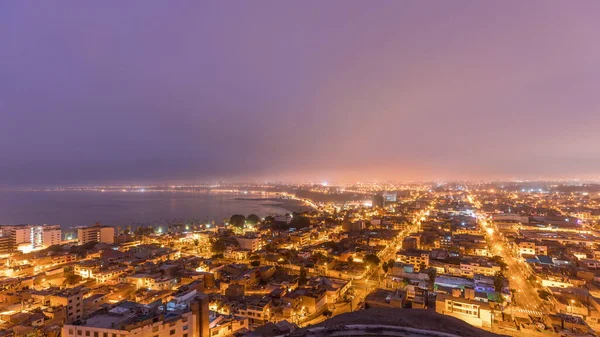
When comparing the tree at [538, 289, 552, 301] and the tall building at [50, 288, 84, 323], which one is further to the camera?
the tree at [538, 289, 552, 301]

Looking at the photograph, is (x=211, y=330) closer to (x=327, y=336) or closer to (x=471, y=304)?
(x=327, y=336)

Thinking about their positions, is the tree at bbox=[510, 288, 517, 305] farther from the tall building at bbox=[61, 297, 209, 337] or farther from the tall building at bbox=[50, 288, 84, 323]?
the tall building at bbox=[50, 288, 84, 323]

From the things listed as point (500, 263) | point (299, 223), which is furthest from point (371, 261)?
point (299, 223)

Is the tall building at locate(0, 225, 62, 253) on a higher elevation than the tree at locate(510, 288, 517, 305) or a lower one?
higher

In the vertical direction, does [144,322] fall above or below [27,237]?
above

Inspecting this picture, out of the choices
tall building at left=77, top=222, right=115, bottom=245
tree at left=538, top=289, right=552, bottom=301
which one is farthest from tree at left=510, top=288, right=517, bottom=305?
tall building at left=77, top=222, right=115, bottom=245

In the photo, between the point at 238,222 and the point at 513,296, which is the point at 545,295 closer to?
the point at 513,296
